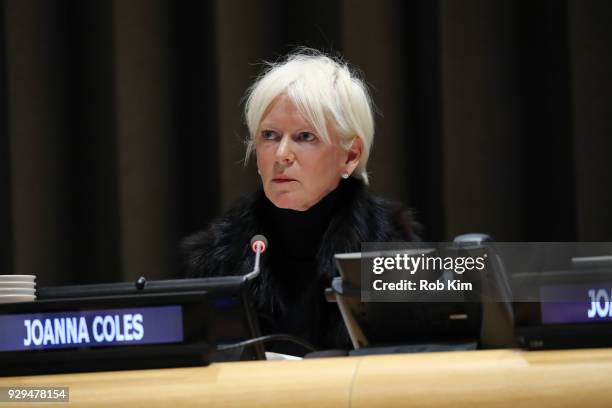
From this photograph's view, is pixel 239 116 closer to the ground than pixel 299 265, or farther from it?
farther from it

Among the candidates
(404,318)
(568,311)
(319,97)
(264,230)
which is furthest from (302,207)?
(568,311)

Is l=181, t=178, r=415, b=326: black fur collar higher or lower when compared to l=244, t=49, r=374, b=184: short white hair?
lower

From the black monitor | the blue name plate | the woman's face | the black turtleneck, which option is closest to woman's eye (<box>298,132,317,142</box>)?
the woman's face

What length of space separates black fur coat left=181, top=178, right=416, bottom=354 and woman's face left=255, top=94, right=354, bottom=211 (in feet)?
0.18

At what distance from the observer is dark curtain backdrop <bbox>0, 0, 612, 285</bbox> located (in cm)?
238

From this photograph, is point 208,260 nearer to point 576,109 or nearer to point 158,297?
point 158,297

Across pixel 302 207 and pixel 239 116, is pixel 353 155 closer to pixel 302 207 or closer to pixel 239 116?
pixel 302 207

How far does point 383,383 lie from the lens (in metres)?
0.74

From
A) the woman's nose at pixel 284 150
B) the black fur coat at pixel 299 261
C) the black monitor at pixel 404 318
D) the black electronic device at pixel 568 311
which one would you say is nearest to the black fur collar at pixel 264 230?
the black fur coat at pixel 299 261

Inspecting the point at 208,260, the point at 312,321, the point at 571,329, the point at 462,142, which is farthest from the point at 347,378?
the point at 462,142

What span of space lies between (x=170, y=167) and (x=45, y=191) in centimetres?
36

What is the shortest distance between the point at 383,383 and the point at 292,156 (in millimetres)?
904

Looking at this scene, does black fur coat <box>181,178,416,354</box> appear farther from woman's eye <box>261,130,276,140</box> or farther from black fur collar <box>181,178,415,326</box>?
woman's eye <box>261,130,276,140</box>

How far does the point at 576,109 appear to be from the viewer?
2324 millimetres
